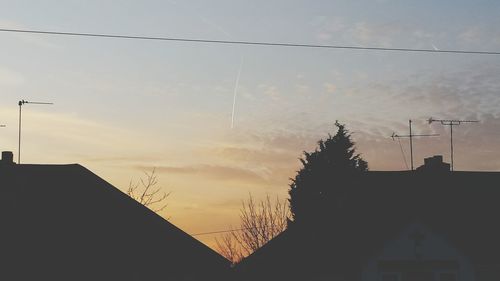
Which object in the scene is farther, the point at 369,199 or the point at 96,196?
the point at 369,199

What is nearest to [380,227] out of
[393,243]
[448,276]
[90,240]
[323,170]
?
[393,243]

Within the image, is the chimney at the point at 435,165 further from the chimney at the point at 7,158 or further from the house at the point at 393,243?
the chimney at the point at 7,158

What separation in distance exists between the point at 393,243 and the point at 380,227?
0.70 m

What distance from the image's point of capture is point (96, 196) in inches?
1075

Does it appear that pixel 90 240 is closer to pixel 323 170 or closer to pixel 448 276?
pixel 448 276

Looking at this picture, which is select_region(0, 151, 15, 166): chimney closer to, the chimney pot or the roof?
the chimney pot

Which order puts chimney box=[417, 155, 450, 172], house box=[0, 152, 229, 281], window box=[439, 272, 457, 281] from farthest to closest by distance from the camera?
1. chimney box=[417, 155, 450, 172]
2. window box=[439, 272, 457, 281]
3. house box=[0, 152, 229, 281]

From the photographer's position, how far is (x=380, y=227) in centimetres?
2923

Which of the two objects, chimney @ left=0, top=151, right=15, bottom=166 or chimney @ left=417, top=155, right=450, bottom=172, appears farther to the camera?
chimney @ left=417, top=155, right=450, bottom=172

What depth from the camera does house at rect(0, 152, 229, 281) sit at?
84.1 feet

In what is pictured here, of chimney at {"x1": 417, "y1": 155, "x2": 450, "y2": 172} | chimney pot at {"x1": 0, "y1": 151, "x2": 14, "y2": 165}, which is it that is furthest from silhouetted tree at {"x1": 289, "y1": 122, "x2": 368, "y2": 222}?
chimney pot at {"x1": 0, "y1": 151, "x2": 14, "y2": 165}

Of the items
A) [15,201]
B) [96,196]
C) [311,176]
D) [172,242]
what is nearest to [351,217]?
[172,242]

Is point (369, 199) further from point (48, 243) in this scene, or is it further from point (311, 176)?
point (311, 176)

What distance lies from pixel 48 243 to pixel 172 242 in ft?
12.4
